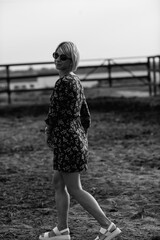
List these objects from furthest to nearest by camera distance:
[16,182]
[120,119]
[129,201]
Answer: [120,119] → [16,182] → [129,201]

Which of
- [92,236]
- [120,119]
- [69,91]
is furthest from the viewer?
[120,119]

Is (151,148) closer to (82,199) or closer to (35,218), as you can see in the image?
(35,218)

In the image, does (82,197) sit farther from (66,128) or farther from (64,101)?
(64,101)

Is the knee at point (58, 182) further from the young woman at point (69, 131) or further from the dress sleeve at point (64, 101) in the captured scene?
the dress sleeve at point (64, 101)

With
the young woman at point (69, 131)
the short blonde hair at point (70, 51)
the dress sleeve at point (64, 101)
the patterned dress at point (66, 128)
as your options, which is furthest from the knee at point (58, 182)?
the short blonde hair at point (70, 51)

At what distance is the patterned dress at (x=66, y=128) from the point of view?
338 centimetres

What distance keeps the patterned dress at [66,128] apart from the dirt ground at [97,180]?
0.67 meters

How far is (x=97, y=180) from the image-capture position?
569cm

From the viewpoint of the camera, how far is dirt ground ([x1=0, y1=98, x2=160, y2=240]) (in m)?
4.04

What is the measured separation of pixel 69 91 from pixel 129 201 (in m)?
1.73

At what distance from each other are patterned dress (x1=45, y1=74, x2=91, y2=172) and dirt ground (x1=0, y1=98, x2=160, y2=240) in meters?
0.67

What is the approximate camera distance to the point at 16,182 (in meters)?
5.68

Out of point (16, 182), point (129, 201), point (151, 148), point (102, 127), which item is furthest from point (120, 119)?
point (129, 201)

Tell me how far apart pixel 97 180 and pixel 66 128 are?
237cm
